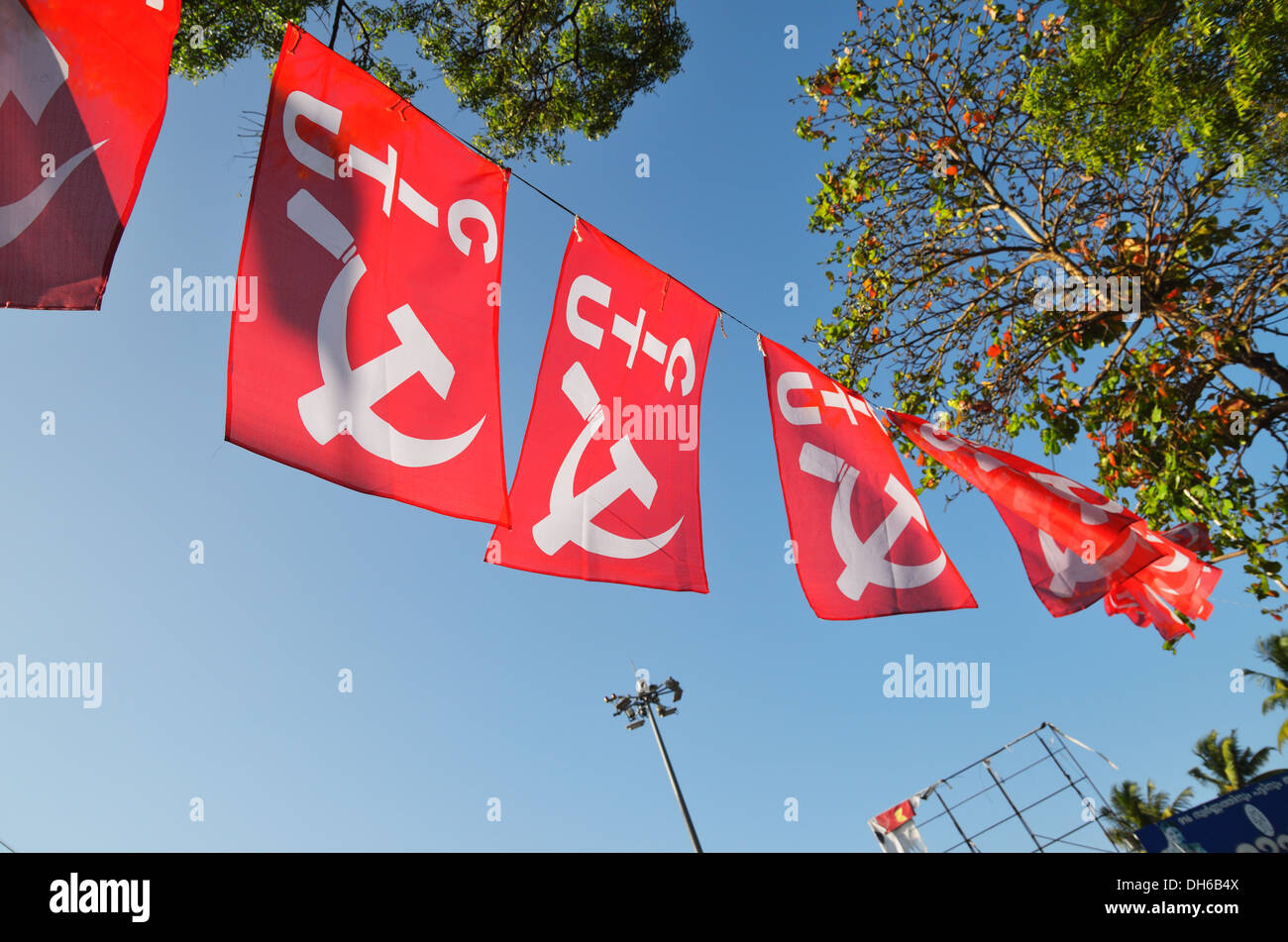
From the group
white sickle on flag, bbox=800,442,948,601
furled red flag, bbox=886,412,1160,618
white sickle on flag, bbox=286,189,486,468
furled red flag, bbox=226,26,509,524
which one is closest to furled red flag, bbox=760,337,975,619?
white sickle on flag, bbox=800,442,948,601

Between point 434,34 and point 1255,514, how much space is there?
28.7 feet

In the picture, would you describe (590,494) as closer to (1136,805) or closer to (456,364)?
(456,364)

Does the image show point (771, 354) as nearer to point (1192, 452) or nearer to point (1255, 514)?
point (1192, 452)

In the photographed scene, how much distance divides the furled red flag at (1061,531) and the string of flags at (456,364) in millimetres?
15

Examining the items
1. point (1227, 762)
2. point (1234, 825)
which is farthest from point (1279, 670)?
point (1234, 825)

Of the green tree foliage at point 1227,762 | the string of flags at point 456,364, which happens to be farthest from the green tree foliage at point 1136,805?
the string of flags at point 456,364

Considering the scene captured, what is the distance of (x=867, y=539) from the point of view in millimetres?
4430

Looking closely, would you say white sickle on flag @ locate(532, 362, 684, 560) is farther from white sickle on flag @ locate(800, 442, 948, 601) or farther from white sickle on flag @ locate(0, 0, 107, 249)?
white sickle on flag @ locate(0, 0, 107, 249)

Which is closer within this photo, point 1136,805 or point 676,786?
point 676,786

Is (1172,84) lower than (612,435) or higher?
higher

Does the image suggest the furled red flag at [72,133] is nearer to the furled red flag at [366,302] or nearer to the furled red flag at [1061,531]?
the furled red flag at [366,302]

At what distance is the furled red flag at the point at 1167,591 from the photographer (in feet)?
15.7

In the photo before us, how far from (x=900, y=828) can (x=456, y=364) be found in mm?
16811

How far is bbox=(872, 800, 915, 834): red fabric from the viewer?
16453 mm
